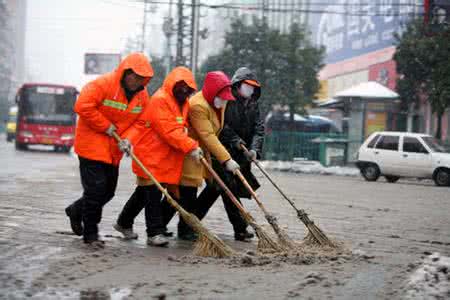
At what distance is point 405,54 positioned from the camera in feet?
94.5

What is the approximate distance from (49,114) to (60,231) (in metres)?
25.1

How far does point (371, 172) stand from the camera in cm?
2231

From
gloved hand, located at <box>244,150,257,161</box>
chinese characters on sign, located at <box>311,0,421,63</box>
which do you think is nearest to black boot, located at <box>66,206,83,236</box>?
gloved hand, located at <box>244,150,257,161</box>

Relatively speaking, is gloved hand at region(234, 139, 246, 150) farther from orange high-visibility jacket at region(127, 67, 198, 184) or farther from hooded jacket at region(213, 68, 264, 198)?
orange high-visibility jacket at region(127, 67, 198, 184)

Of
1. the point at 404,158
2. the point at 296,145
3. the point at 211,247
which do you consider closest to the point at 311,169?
the point at 296,145

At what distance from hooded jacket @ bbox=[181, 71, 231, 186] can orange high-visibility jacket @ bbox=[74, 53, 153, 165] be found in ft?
2.37

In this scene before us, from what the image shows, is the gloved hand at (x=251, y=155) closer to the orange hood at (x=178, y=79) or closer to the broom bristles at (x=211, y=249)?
the orange hood at (x=178, y=79)

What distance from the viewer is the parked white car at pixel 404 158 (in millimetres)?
21219

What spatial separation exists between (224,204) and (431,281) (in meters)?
2.89

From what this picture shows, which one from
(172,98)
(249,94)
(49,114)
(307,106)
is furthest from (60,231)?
(307,106)

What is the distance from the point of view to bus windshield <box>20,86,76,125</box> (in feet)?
105

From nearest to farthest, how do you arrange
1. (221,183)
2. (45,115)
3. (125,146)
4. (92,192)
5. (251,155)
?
(125,146)
(92,192)
(221,183)
(251,155)
(45,115)

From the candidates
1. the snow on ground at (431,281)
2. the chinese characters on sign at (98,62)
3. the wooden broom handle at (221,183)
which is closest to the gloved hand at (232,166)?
the wooden broom handle at (221,183)

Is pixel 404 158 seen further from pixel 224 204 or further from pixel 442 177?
pixel 224 204
